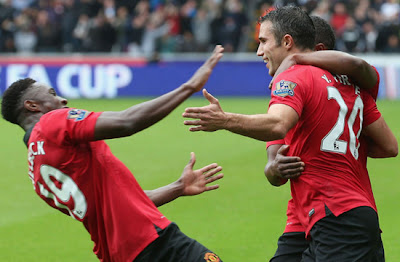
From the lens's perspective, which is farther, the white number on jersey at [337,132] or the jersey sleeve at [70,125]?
the white number on jersey at [337,132]

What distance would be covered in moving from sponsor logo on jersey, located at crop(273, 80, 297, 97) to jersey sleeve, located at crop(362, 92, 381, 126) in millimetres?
649

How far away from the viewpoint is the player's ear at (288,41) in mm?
4602

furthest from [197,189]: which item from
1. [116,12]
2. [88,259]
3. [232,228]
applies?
[116,12]

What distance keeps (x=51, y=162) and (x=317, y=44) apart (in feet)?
6.70

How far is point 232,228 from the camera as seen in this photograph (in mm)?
8648

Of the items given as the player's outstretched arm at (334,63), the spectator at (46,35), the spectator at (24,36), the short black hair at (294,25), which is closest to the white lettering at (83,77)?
the spectator at (46,35)

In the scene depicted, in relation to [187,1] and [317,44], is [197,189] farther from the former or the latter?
[187,1]

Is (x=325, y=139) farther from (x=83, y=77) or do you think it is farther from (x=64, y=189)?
(x=83, y=77)

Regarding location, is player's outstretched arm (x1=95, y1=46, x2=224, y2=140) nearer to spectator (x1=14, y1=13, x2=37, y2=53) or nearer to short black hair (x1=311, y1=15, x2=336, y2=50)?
short black hair (x1=311, y1=15, x2=336, y2=50)

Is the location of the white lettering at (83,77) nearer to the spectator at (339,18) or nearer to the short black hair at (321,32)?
the spectator at (339,18)

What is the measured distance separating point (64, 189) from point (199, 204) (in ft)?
18.6

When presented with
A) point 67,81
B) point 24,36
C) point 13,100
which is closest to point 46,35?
point 24,36

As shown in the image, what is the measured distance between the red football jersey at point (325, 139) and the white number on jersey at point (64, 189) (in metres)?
1.34

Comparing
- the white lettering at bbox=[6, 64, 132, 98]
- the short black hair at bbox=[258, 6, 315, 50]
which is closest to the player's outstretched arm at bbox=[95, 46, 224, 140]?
the short black hair at bbox=[258, 6, 315, 50]
